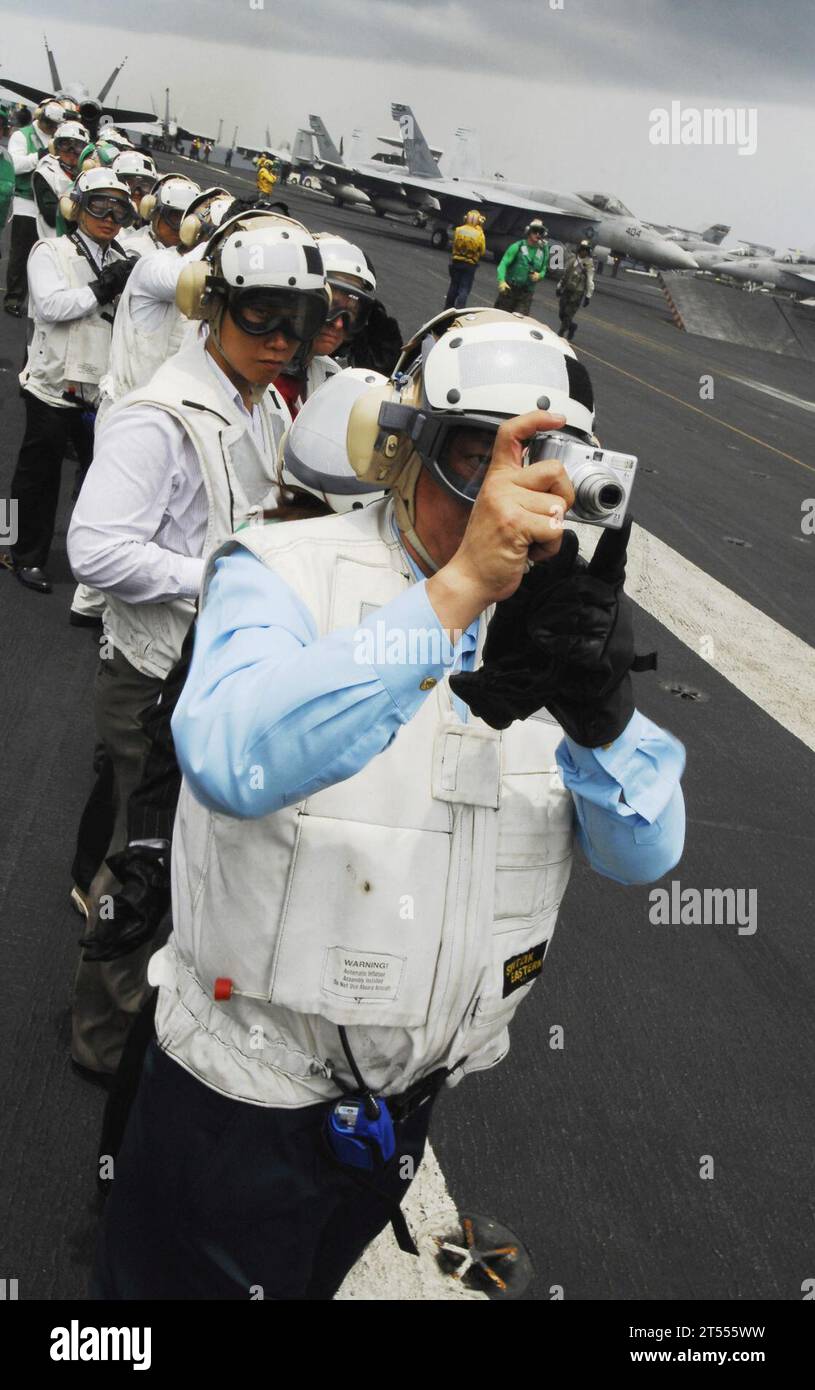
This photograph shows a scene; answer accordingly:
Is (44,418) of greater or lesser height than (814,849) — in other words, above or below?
above

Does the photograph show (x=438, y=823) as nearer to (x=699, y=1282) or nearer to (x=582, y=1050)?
(x=699, y=1282)

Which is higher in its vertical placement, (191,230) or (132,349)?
(191,230)

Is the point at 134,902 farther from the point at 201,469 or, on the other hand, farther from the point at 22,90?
the point at 22,90

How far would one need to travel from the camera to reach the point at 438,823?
182 cm

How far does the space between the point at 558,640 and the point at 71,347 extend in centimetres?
607

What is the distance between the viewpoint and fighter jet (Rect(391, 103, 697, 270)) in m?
47.9

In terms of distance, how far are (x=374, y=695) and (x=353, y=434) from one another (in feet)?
1.91

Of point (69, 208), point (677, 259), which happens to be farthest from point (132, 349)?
point (677, 259)

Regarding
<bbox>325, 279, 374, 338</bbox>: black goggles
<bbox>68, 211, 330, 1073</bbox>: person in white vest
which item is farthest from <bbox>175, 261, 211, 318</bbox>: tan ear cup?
<bbox>325, 279, 374, 338</bbox>: black goggles

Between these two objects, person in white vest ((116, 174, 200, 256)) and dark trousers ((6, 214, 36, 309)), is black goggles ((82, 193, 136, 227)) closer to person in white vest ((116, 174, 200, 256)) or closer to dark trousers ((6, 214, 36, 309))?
person in white vest ((116, 174, 200, 256))

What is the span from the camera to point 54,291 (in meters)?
6.91

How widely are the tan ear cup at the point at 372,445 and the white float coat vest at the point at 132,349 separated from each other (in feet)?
14.8

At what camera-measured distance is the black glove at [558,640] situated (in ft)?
5.26

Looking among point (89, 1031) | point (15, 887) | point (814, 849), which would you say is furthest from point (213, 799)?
point (814, 849)
